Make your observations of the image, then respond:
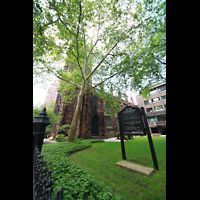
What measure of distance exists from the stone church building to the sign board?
7724 millimetres

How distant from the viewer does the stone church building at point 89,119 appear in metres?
13.1

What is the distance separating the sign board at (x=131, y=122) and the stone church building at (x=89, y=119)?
772cm

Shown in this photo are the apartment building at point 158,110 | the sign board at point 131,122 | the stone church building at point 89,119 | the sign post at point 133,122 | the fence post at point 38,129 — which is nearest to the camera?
the fence post at point 38,129

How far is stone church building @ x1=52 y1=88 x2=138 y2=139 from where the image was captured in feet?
43.0

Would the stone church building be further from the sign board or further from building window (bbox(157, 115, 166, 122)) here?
building window (bbox(157, 115, 166, 122))

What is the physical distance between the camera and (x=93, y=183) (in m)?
2.46

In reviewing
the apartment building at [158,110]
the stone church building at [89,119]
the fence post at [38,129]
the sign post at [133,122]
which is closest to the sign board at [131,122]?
the sign post at [133,122]

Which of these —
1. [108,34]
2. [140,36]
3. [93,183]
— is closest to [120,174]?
[93,183]

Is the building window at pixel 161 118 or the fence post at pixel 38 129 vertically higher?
the fence post at pixel 38 129

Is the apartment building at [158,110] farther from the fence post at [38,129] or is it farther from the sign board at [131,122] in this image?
the fence post at [38,129]

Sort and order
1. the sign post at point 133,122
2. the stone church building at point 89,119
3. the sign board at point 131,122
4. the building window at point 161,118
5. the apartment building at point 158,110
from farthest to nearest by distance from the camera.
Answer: the building window at point 161,118 → the apartment building at point 158,110 → the stone church building at point 89,119 → the sign board at point 131,122 → the sign post at point 133,122

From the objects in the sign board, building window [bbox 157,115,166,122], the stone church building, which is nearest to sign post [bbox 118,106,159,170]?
the sign board

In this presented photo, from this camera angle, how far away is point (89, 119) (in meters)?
13.7
